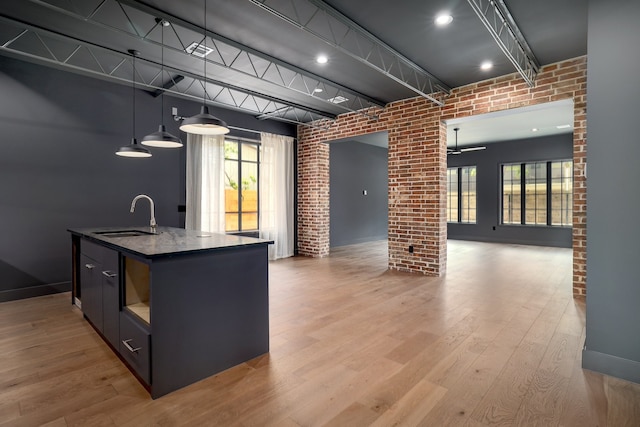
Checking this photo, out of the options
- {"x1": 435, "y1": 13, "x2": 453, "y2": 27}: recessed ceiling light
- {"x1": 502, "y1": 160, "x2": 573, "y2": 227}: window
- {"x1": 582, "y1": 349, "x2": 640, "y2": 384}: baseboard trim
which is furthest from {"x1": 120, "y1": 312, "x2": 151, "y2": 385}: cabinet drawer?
{"x1": 502, "y1": 160, "x2": 573, "y2": 227}: window

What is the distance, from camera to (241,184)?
6.66 meters

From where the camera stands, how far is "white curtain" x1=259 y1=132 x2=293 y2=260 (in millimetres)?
6785

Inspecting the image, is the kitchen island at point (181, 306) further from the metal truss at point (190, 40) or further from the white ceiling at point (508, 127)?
the white ceiling at point (508, 127)

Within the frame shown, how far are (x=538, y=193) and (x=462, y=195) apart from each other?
2113 millimetres

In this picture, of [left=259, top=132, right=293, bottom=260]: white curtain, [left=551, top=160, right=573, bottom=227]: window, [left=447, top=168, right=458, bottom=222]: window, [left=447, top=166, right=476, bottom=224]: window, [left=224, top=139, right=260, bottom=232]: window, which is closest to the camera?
[left=224, top=139, right=260, bottom=232]: window

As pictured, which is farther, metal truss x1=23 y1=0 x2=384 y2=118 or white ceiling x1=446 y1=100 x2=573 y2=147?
white ceiling x1=446 y1=100 x2=573 y2=147

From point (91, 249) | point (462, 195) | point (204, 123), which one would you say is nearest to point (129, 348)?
point (91, 249)

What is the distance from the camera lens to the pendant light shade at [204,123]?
275cm

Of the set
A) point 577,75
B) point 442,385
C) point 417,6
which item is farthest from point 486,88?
point 442,385

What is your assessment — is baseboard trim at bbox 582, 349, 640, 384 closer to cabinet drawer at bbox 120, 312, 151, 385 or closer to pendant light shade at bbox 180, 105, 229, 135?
cabinet drawer at bbox 120, 312, 151, 385

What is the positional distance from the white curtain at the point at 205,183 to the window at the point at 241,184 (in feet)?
1.39

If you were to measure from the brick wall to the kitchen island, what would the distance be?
11.7 feet

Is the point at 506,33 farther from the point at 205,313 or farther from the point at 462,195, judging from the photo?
the point at 462,195

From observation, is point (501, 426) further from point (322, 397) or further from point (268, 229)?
point (268, 229)
